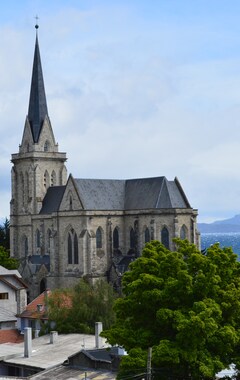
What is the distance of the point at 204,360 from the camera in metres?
36.4

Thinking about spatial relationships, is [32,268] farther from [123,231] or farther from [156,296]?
[156,296]

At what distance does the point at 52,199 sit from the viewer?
4392 inches

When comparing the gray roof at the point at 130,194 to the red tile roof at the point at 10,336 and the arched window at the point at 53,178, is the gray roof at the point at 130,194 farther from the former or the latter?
the red tile roof at the point at 10,336

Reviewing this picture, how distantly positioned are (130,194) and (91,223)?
6856mm

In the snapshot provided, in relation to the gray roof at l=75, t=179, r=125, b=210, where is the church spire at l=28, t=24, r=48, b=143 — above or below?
above

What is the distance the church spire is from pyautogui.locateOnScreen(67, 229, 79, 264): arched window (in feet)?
53.3

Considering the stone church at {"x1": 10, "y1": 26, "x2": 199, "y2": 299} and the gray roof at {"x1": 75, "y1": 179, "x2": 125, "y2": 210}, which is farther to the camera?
the gray roof at {"x1": 75, "y1": 179, "x2": 125, "y2": 210}

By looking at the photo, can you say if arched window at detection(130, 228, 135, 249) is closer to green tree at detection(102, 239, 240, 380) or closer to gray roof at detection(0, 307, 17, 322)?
gray roof at detection(0, 307, 17, 322)

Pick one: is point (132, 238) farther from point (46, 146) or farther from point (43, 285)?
point (46, 146)

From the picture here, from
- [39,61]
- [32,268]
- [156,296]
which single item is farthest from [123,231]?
[156,296]

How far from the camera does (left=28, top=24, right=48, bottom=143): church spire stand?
11456 centimetres

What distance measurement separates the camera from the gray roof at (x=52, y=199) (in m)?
110

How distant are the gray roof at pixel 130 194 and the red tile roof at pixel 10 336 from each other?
3428 centimetres

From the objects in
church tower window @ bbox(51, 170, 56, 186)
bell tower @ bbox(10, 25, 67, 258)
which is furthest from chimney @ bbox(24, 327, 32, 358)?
church tower window @ bbox(51, 170, 56, 186)
